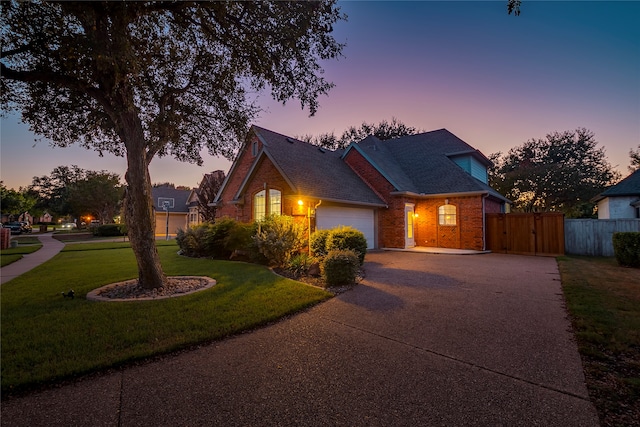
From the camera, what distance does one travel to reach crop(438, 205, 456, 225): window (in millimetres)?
15773

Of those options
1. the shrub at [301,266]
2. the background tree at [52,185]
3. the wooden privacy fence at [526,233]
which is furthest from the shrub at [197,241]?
the background tree at [52,185]

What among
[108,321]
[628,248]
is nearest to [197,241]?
[108,321]

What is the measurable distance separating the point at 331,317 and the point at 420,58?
372 inches

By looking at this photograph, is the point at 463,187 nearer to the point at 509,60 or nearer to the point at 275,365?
the point at 509,60

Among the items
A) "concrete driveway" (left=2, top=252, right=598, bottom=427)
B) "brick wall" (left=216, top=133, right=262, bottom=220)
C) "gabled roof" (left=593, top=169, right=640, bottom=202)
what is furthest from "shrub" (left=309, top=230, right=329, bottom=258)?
"gabled roof" (left=593, top=169, right=640, bottom=202)

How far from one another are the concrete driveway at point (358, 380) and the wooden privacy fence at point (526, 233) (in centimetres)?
1107

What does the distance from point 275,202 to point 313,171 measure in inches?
108

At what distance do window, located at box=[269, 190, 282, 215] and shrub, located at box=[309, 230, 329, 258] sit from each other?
3793 mm

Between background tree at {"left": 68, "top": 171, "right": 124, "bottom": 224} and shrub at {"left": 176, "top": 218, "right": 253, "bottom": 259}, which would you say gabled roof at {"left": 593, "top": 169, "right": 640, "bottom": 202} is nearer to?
shrub at {"left": 176, "top": 218, "right": 253, "bottom": 259}

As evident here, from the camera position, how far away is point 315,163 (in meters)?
16.3

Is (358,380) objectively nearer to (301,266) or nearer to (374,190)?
(301,266)

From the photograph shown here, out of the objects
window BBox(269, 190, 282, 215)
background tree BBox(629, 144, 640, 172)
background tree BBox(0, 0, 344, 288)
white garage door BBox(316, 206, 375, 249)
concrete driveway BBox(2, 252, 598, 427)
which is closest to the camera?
concrete driveway BBox(2, 252, 598, 427)

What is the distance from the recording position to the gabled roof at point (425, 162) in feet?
52.4

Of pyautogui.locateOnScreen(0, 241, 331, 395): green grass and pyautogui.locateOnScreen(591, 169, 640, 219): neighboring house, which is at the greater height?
pyautogui.locateOnScreen(591, 169, 640, 219): neighboring house
